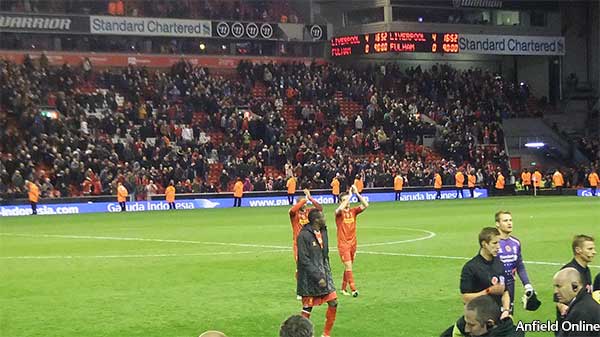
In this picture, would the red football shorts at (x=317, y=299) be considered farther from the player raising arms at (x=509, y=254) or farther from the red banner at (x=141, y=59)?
the red banner at (x=141, y=59)

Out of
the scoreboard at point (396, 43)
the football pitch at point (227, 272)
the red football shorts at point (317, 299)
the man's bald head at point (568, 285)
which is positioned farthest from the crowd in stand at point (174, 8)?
the man's bald head at point (568, 285)

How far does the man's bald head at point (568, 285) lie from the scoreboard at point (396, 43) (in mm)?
52197

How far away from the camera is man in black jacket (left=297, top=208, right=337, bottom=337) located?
47.2 ft

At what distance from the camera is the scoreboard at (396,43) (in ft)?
198

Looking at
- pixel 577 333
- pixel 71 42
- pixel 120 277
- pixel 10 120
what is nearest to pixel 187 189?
pixel 10 120

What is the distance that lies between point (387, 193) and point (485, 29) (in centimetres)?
1603

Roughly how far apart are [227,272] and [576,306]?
15.1 m

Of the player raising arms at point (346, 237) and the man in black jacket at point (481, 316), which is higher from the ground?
the man in black jacket at point (481, 316)

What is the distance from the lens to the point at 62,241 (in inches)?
1229

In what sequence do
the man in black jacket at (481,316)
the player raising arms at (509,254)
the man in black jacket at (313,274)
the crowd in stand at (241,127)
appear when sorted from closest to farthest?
the man in black jacket at (481,316)
the player raising arms at (509,254)
the man in black jacket at (313,274)
the crowd in stand at (241,127)

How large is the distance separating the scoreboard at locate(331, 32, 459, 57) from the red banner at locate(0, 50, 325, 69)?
394 centimetres

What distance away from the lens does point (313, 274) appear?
14344 millimetres

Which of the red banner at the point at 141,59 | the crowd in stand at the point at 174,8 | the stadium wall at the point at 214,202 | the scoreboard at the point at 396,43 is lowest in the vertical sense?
the stadium wall at the point at 214,202

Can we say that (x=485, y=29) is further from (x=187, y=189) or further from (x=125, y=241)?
(x=125, y=241)
